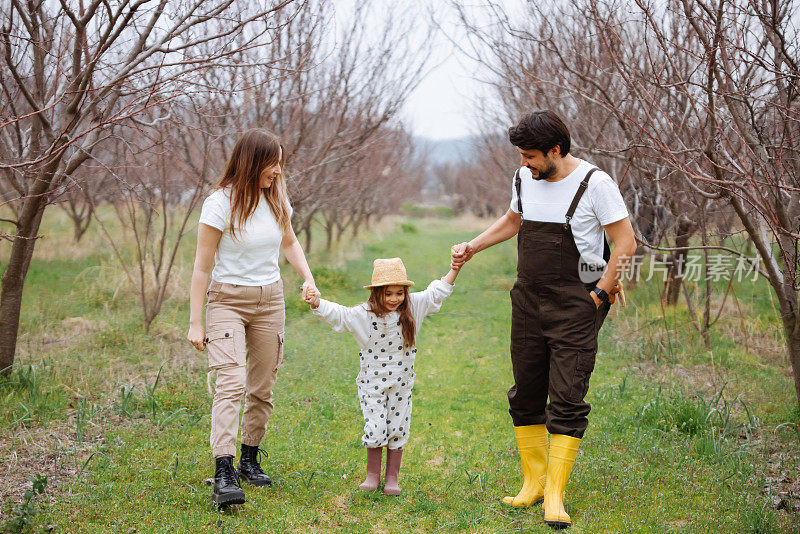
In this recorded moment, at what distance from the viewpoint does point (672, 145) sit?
16.9 feet

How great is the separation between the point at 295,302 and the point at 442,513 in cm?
641

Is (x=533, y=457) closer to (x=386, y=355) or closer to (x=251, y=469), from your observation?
(x=386, y=355)

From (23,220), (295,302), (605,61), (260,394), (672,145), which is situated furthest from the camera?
(295,302)

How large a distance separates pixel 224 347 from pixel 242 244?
50cm

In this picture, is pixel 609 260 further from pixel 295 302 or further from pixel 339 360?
pixel 295 302

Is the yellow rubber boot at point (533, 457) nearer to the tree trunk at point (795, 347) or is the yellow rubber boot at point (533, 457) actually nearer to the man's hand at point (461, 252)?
the man's hand at point (461, 252)

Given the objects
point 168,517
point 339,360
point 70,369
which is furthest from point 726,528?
point 70,369

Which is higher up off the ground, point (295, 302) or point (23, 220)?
point (23, 220)

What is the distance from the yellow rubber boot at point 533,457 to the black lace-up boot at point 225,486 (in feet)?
4.34

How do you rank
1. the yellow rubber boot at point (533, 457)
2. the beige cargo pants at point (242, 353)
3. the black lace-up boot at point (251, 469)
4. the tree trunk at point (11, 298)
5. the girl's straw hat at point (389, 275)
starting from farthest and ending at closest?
1. the tree trunk at point (11, 298)
2. the black lace-up boot at point (251, 469)
3. the yellow rubber boot at point (533, 457)
4. the girl's straw hat at point (389, 275)
5. the beige cargo pants at point (242, 353)

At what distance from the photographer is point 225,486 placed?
3.10 m

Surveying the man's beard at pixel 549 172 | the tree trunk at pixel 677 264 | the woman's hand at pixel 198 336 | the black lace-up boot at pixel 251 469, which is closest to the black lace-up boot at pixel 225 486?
the black lace-up boot at pixel 251 469

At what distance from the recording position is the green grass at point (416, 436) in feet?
10.5

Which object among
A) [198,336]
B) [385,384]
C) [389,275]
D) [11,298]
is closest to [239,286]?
[198,336]
